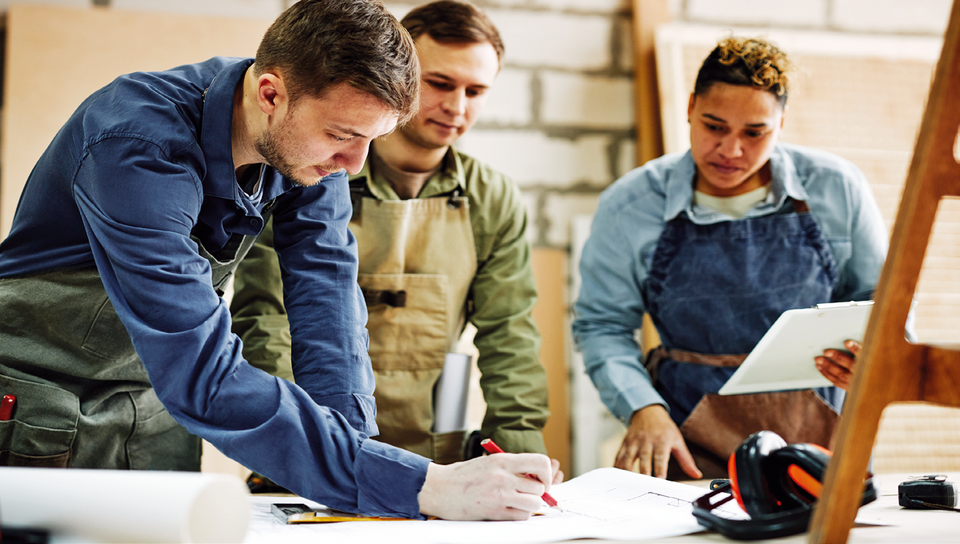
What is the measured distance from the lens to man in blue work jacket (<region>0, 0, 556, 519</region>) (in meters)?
0.90

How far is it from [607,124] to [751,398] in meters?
1.29

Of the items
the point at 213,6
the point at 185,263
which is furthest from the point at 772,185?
the point at 213,6

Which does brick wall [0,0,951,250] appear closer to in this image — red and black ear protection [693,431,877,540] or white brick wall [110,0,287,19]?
white brick wall [110,0,287,19]

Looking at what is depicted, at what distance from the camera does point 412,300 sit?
1.65 m

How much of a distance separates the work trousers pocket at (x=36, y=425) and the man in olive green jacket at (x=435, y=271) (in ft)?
1.43

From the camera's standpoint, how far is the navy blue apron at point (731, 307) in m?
1.60

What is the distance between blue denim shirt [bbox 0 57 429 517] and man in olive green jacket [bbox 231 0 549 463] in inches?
18.5

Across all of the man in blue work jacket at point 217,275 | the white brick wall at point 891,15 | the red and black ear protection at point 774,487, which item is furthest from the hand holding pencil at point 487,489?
the white brick wall at point 891,15

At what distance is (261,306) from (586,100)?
1484mm

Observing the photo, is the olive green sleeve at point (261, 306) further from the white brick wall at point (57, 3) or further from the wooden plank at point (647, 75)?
the wooden plank at point (647, 75)

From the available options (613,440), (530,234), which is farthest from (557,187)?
Answer: (613,440)

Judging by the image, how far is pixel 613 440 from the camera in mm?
2395

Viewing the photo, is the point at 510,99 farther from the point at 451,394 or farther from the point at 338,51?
the point at 338,51

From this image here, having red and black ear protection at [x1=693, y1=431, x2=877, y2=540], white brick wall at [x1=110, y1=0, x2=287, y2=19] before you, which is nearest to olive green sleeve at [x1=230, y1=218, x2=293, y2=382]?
red and black ear protection at [x1=693, y1=431, x2=877, y2=540]
